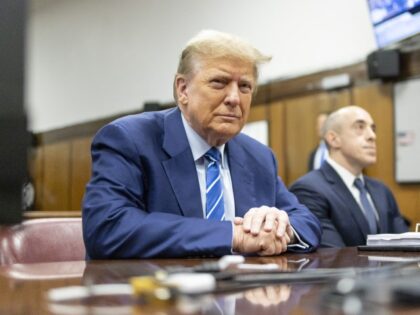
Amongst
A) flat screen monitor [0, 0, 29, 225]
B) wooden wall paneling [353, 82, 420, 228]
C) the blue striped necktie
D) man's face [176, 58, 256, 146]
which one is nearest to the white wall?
wooden wall paneling [353, 82, 420, 228]

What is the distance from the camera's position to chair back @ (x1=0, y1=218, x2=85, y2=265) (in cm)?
193

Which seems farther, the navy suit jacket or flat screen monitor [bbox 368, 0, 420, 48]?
flat screen monitor [bbox 368, 0, 420, 48]

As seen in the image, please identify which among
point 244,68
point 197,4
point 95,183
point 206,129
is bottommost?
point 95,183

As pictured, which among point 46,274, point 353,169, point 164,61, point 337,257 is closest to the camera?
point 46,274

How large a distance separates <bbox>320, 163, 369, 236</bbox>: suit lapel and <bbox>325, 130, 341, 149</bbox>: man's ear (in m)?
0.38

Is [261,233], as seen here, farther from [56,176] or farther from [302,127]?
[56,176]

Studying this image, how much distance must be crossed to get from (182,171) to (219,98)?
0.32 m

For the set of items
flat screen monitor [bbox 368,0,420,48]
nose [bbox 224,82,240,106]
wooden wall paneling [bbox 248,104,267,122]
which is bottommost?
wooden wall paneling [bbox 248,104,267,122]

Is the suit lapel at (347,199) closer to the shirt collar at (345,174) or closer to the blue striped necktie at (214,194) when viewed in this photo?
the shirt collar at (345,174)

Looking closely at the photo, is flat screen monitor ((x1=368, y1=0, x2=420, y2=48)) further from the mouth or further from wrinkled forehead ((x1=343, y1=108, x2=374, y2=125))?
the mouth

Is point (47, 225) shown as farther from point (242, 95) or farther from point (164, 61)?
point (164, 61)

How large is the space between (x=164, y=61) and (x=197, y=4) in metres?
0.90

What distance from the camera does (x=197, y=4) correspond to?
6.85 metres

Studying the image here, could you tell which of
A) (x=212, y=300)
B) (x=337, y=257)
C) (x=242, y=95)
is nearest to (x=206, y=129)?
(x=242, y=95)
